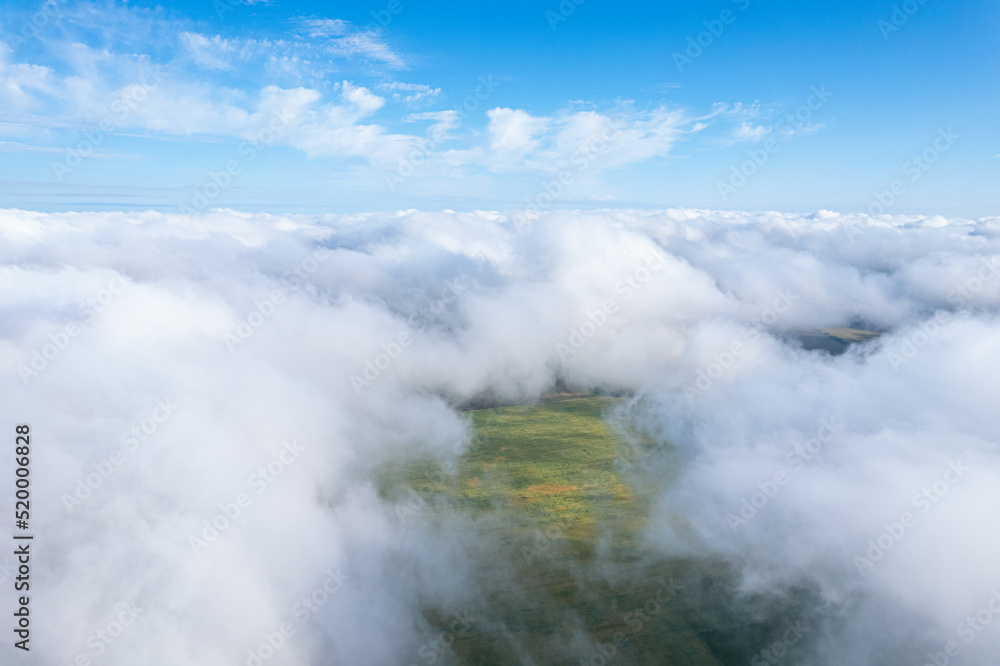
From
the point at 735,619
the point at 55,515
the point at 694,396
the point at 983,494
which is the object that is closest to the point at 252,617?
the point at 55,515

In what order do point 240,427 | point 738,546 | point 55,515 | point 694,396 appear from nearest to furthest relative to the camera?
point 55,515, point 738,546, point 240,427, point 694,396

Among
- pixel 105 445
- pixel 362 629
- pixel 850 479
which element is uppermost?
pixel 105 445

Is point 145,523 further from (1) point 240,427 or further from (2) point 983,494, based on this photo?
(2) point 983,494

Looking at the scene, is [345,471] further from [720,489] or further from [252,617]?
[720,489]

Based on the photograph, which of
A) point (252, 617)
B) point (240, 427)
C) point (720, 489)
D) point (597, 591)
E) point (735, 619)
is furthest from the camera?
point (720, 489)

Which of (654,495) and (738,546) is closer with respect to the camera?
(738,546)

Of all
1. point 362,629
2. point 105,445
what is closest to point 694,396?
point 362,629

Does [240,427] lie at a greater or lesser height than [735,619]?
greater
